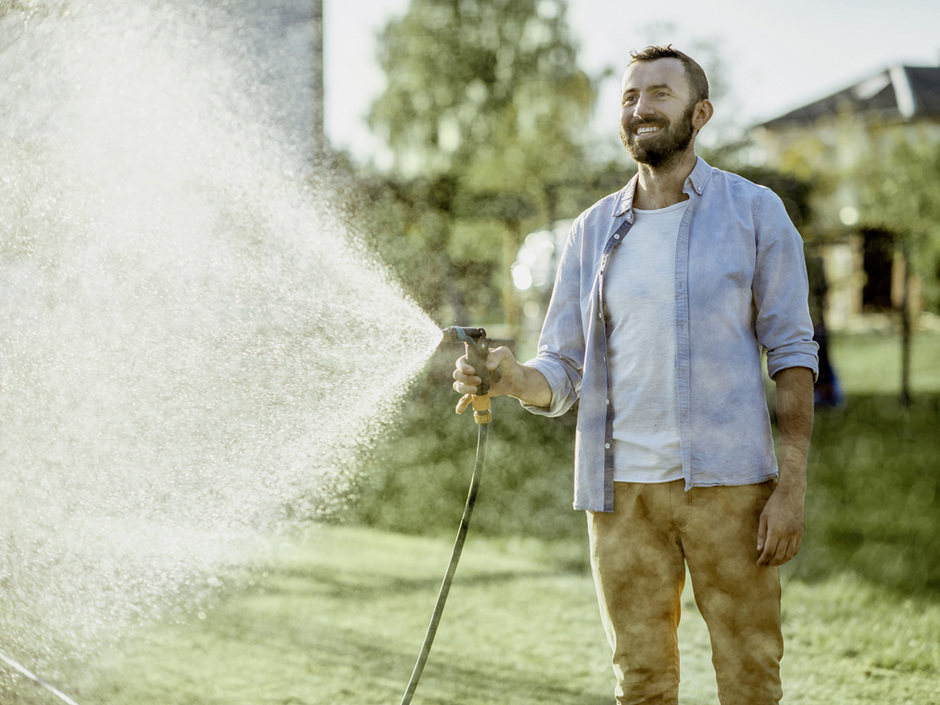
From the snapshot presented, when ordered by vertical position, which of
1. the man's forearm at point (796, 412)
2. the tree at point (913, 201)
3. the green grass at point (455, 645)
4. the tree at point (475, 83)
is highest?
the tree at point (475, 83)

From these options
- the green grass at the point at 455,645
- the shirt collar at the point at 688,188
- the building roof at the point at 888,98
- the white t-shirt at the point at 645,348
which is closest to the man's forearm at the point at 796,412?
the white t-shirt at the point at 645,348

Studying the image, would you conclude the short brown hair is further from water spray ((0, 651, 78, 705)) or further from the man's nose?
water spray ((0, 651, 78, 705))

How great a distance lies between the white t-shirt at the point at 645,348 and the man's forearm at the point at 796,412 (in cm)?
25

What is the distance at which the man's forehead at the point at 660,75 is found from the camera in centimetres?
212

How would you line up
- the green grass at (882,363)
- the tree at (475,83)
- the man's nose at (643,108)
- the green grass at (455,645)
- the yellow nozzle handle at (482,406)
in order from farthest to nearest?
the tree at (475,83) < the green grass at (882,363) < the green grass at (455,645) < the yellow nozzle handle at (482,406) < the man's nose at (643,108)

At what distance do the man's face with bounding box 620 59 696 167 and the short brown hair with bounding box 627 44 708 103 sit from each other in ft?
0.04

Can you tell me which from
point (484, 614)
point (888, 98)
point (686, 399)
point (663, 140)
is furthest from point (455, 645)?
point (888, 98)

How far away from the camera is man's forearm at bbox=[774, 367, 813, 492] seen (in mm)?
2066

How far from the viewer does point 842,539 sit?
555 cm

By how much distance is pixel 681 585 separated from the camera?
2186 mm

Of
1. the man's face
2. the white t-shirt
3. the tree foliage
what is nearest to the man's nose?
the man's face

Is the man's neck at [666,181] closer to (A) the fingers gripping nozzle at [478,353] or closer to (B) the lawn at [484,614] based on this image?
(A) the fingers gripping nozzle at [478,353]

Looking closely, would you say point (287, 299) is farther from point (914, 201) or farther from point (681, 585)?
point (914, 201)

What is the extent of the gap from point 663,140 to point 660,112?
0.21 feet
